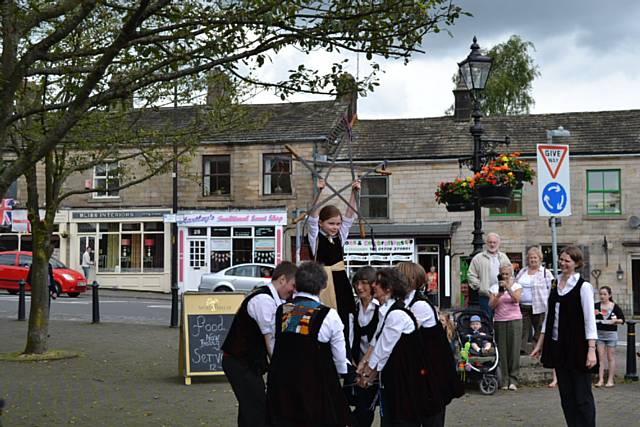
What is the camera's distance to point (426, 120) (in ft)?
124

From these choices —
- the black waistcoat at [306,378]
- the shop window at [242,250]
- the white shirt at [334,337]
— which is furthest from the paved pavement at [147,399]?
the shop window at [242,250]

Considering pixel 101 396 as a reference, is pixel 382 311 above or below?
above

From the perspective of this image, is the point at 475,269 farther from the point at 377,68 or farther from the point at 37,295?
the point at 37,295

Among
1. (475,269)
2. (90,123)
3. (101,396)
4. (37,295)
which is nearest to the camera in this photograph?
(101,396)

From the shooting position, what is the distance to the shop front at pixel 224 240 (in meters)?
36.3

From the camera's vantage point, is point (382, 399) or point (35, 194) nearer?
point (382, 399)

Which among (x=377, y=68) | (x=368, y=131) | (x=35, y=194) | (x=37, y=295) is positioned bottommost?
(x=37, y=295)

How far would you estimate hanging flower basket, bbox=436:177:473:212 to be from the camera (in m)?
13.5

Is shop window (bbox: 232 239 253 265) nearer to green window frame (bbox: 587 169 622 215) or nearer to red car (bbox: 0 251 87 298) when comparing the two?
red car (bbox: 0 251 87 298)

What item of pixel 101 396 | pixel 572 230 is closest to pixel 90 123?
pixel 101 396

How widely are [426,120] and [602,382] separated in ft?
84.8

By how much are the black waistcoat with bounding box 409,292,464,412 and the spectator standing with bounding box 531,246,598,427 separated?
144 cm

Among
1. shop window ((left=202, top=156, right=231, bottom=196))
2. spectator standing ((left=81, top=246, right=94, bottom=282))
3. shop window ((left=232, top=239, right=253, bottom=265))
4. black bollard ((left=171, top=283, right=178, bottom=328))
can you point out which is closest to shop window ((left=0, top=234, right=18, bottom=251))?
spectator standing ((left=81, top=246, right=94, bottom=282))

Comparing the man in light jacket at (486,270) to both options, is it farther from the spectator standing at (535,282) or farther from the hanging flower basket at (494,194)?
the hanging flower basket at (494,194)
